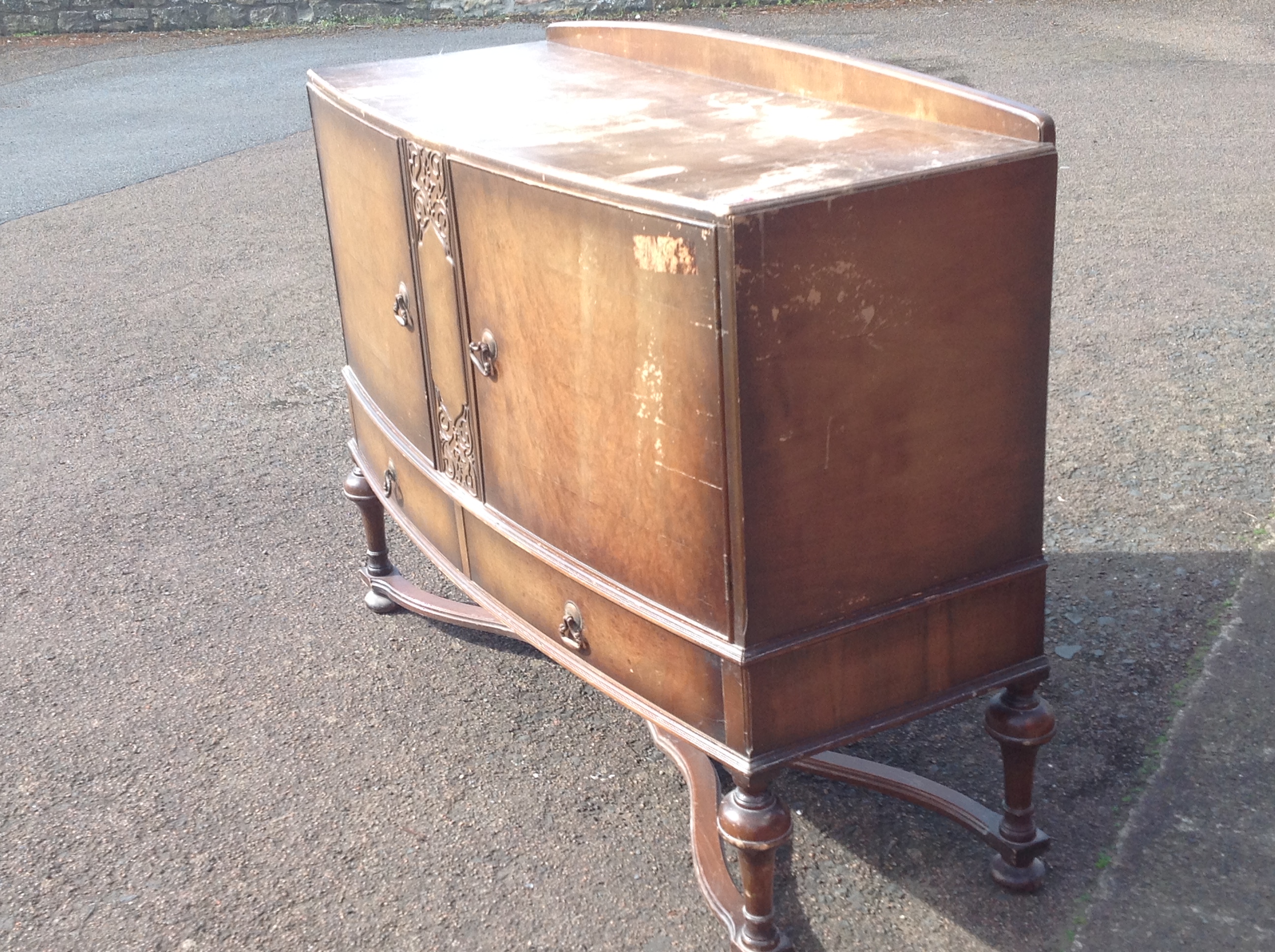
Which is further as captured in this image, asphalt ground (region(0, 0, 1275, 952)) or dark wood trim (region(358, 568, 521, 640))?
dark wood trim (region(358, 568, 521, 640))

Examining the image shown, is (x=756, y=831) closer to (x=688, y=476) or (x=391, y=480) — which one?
(x=688, y=476)

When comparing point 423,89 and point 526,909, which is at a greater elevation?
point 423,89

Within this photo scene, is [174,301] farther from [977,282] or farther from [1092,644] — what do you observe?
[977,282]

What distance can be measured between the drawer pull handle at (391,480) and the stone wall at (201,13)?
347 inches

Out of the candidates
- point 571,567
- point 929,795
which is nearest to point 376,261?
point 571,567

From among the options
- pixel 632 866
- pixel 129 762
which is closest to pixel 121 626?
pixel 129 762

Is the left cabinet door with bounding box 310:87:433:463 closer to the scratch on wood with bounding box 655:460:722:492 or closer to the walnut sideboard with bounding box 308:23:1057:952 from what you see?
the walnut sideboard with bounding box 308:23:1057:952

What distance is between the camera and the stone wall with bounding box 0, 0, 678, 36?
10781 mm

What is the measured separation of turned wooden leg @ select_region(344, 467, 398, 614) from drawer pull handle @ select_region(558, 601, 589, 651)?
1143mm

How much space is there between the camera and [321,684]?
2.96 metres

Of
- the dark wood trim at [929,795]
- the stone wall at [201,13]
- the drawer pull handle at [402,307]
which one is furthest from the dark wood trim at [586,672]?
the stone wall at [201,13]

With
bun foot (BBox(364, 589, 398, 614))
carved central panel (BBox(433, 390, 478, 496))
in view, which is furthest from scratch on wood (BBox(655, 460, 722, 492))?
bun foot (BBox(364, 589, 398, 614))

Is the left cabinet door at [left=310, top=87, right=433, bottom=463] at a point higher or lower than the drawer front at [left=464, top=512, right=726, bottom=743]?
higher

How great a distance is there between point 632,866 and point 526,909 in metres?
0.21
